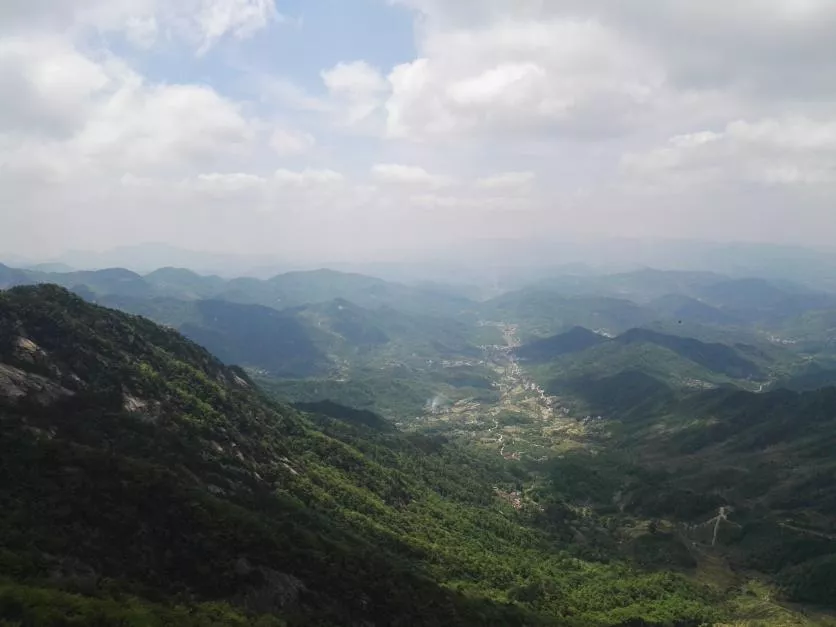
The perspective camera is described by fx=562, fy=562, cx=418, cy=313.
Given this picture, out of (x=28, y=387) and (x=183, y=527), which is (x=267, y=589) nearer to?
(x=183, y=527)

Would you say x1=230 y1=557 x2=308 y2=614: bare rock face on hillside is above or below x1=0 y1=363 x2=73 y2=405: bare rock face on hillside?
below

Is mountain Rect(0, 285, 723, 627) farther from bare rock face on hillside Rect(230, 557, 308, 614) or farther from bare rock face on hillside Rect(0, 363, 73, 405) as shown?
bare rock face on hillside Rect(0, 363, 73, 405)

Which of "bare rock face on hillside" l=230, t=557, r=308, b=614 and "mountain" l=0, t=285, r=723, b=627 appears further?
"bare rock face on hillside" l=230, t=557, r=308, b=614

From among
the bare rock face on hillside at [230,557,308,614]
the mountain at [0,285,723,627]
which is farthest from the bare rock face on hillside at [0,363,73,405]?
the bare rock face on hillside at [230,557,308,614]

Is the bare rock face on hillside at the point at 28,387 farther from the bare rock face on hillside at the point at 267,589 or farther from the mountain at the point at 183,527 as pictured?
the bare rock face on hillside at the point at 267,589

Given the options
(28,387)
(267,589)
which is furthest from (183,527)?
(28,387)

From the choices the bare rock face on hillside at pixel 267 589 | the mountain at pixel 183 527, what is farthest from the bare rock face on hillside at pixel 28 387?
the bare rock face on hillside at pixel 267 589

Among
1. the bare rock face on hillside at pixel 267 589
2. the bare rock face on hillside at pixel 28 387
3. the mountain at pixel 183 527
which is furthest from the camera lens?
the bare rock face on hillside at pixel 28 387

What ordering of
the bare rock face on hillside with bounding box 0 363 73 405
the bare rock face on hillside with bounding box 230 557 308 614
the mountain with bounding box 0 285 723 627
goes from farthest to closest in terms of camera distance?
1. the bare rock face on hillside with bounding box 0 363 73 405
2. the bare rock face on hillside with bounding box 230 557 308 614
3. the mountain with bounding box 0 285 723 627
